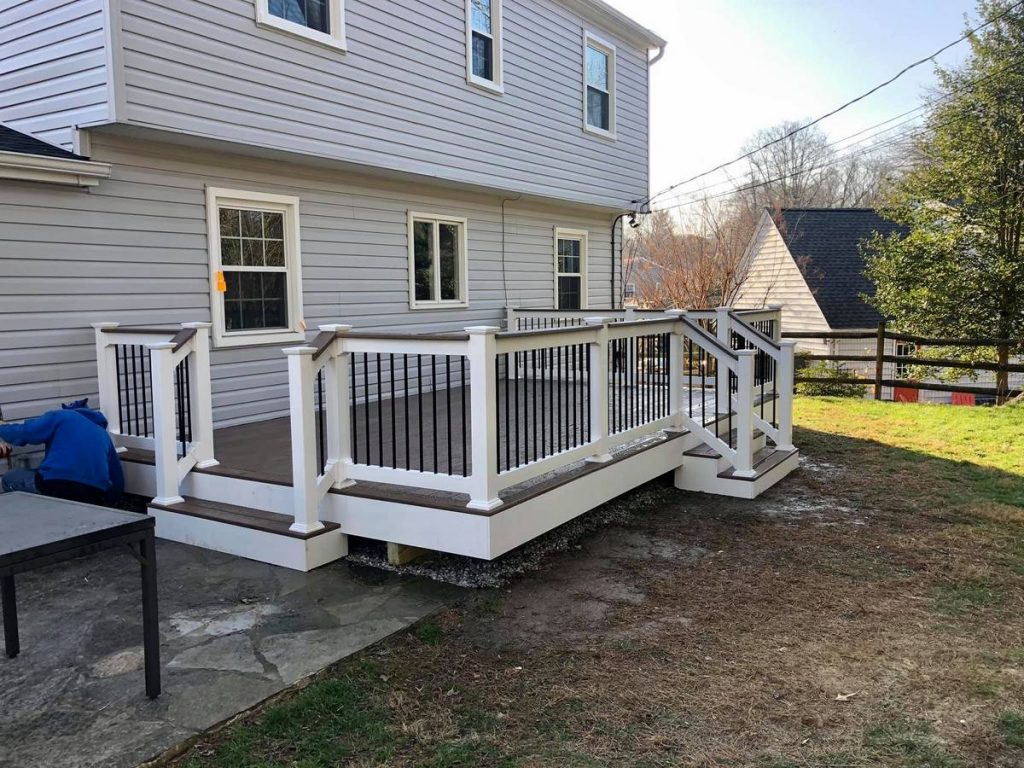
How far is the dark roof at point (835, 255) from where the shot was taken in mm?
22375

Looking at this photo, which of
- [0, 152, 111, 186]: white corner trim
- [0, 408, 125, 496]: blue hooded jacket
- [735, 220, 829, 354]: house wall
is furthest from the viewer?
[735, 220, 829, 354]: house wall

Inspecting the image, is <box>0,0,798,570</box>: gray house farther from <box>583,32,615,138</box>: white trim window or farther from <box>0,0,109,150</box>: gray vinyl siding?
<box>583,32,615,138</box>: white trim window

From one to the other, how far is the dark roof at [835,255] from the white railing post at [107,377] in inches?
799

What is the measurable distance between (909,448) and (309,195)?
24.0ft

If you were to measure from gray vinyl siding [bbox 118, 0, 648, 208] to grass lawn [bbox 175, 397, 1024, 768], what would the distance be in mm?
4556

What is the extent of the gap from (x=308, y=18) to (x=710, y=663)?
21.6ft

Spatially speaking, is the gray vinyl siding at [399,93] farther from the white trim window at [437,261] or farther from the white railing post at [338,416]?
the white railing post at [338,416]

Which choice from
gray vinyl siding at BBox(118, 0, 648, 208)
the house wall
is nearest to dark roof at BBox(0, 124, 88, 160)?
gray vinyl siding at BBox(118, 0, 648, 208)

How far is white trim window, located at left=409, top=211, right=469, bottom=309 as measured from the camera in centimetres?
933

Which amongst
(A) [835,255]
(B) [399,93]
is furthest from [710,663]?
(A) [835,255]

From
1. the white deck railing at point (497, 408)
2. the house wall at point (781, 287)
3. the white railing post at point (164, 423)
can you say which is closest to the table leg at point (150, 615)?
the white deck railing at point (497, 408)

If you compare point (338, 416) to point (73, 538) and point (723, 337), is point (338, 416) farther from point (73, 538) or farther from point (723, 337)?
point (723, 337)

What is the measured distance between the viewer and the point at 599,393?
554 centimetres

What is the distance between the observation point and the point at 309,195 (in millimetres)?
7832
